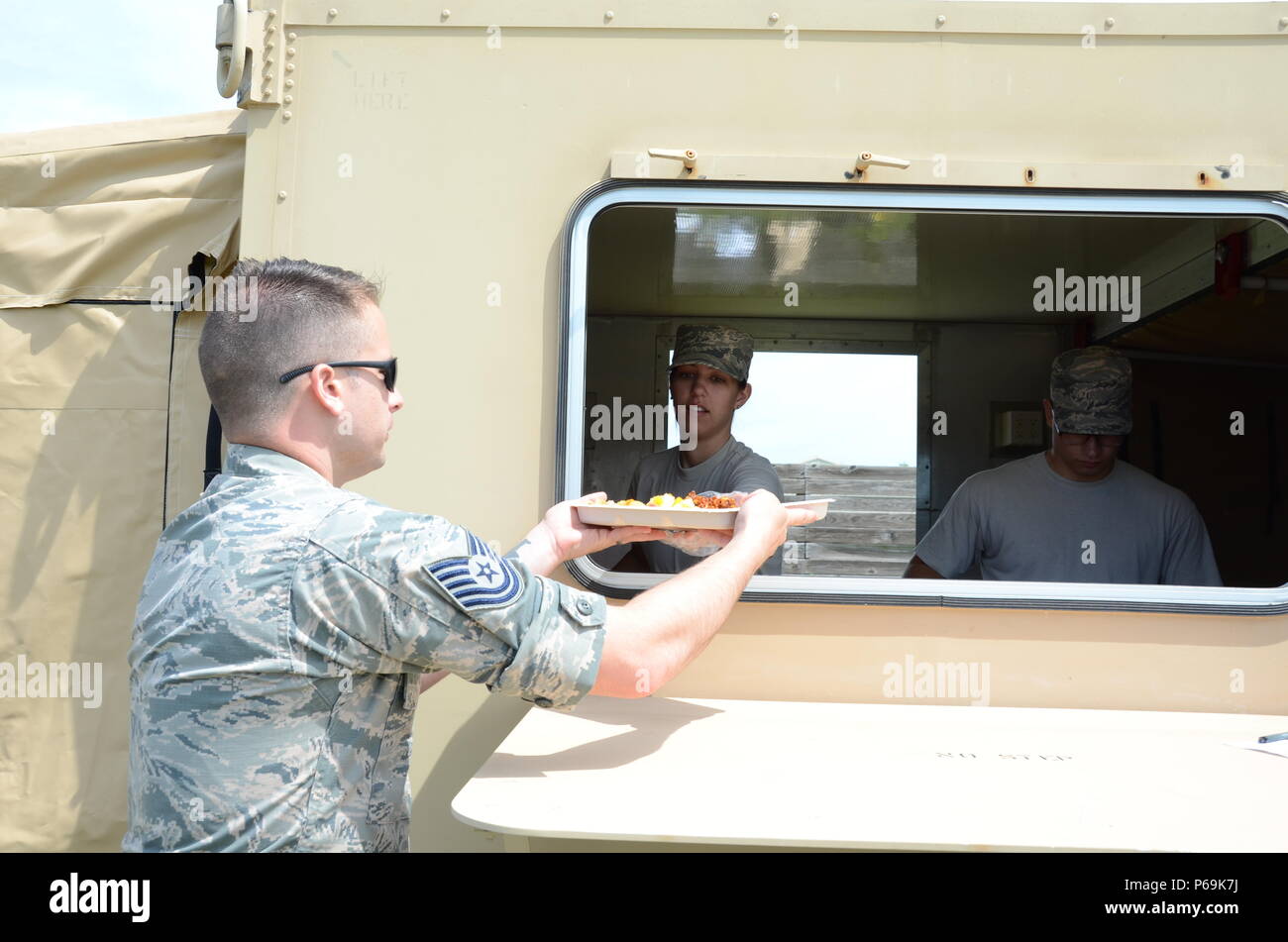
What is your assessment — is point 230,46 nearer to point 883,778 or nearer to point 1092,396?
point 883,778

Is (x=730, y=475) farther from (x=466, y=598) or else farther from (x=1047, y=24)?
(x=466, y=598)

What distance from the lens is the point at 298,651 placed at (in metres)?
1.30

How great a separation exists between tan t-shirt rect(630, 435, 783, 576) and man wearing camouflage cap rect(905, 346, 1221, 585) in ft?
2.16

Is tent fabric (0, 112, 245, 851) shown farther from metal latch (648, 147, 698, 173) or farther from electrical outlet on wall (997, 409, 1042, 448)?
electrical outlet on wall (997, 409, 1042, 448)

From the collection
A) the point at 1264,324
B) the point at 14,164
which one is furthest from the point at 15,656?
the point at 1264,324

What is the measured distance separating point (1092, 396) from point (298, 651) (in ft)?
9.45

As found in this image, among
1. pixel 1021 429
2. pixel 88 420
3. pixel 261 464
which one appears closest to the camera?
pixel 261 464

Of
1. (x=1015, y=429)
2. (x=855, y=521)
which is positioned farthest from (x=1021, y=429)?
(x=855, y=521)

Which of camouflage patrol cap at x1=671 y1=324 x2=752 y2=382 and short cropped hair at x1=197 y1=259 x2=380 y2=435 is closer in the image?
short cropped hair at x1=197 y1=259 x2=380 y2=435

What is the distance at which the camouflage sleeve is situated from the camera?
4.26ft

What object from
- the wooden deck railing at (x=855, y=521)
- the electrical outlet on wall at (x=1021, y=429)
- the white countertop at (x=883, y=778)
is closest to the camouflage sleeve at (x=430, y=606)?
the white countertop at (x=883, y=778)

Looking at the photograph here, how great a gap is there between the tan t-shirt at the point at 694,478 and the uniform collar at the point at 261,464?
5.25 feet

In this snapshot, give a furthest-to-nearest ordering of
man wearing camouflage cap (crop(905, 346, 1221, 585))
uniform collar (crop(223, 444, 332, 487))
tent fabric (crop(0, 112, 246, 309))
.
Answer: man wearing camouflage cap (crop(905, 346, 1221, 585)), tent fabric (crop(0, 112, 246, 309)), uniform collar (crop(223, 444, 332, 487))

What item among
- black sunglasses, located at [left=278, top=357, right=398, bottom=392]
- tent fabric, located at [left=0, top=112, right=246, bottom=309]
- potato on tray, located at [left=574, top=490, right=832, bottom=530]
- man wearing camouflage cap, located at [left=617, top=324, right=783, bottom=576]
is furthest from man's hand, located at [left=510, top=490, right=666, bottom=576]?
man wearing camouflage cap, located at [left=617, top=324, right=783, bottom=576]
